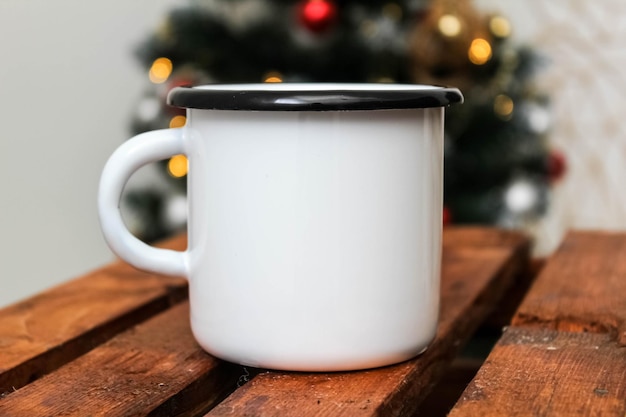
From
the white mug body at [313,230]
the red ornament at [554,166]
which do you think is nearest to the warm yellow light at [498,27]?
the red ornament at [554,166]

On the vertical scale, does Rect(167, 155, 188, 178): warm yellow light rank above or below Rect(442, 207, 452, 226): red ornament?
above

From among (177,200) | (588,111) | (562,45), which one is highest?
(562,45)

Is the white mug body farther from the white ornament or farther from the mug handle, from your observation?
the white ornament

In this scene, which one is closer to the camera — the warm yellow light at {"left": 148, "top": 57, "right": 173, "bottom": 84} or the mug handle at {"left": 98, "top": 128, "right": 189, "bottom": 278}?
the mug handle at {"left": 98, "top": 128, "right": 189, "bottom": 278}

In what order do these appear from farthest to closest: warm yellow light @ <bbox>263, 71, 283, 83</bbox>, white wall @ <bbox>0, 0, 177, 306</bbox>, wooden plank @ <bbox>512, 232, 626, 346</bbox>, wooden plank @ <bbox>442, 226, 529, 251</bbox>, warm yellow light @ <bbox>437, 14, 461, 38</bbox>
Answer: white wall @ <bbox>0, 0, 177, 306</bbox> → warm yellow light @ <bbox>263, 71, 283, 83</bbox> → warm yellow light @ <bbox>437, 14, 461, 38</bbox> → wooden plank @ <bbox>442, 226, 529, 251</bbox> → wooden plank @ <bbox>512, 232, 626, 346</bbox>

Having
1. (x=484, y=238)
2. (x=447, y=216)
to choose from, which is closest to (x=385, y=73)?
(x=447, y=216)

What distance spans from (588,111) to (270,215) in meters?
1.48

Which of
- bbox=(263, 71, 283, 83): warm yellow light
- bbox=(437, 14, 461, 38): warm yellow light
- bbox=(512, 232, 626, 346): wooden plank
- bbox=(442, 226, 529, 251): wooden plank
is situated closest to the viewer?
bbox=(512, 232, 626, 346): wooden plank

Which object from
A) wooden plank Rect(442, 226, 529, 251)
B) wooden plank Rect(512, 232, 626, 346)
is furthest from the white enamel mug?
wooden plank Rect(442, 226, 529, 251)

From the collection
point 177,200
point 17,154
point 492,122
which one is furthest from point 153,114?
point 492,122

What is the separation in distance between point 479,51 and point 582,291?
753 mm

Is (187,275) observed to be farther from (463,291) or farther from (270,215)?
(463,291)

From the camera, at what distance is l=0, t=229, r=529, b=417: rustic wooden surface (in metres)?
0.41

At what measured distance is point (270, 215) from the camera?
0.43m
